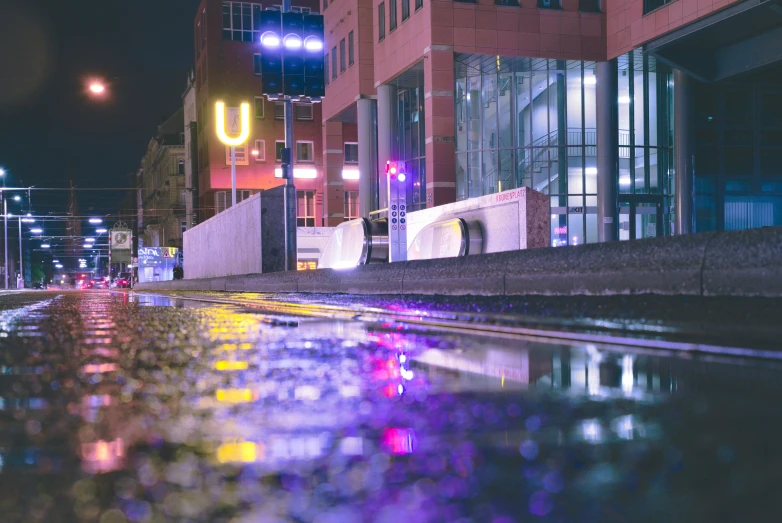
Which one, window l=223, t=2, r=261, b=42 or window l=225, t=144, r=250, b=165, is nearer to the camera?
window l=225, t=144, r=250, b=165

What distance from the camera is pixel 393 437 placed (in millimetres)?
2941

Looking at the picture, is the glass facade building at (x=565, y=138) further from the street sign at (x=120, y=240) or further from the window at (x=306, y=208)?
the street sign at (x=120, y=240)

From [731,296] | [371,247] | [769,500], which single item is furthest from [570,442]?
[371,247]

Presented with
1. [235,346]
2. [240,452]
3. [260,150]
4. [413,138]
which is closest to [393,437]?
[240,452]

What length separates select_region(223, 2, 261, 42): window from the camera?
261 ft

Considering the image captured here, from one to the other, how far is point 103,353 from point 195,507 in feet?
13.5

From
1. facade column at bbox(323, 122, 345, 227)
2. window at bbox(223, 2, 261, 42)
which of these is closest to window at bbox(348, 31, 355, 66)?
facade column at bbox(323, 122, 345, 227)

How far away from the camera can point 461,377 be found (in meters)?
4.45

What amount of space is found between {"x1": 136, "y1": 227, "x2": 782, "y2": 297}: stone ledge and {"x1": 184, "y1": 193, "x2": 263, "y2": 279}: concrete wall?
513 inches

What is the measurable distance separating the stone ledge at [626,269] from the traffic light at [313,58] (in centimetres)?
928

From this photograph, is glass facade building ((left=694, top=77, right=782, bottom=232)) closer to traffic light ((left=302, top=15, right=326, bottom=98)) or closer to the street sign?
traffic light ((left=302, top=15, right=326, bottom=98))

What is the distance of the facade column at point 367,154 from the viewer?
5406 centimetres

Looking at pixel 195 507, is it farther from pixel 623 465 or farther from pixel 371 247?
pixel 371 247

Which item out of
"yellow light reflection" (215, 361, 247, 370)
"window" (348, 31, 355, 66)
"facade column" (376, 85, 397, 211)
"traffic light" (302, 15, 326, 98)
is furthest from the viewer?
"window" (348, 31, 355, 66)
